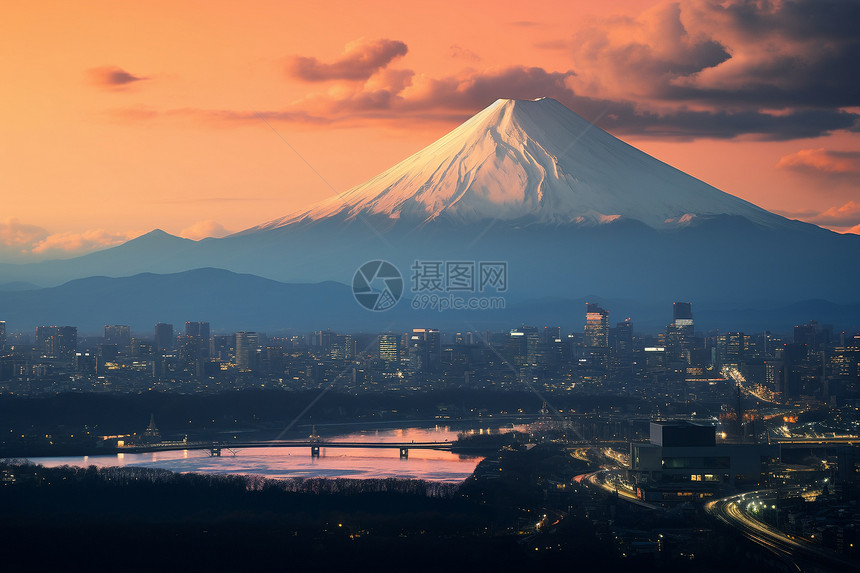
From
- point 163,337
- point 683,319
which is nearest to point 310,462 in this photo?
point 683,319

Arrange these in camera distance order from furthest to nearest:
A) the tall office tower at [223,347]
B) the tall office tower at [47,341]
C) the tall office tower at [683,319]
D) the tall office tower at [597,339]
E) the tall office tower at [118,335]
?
the tall office tower at [118,335] < the tall office tower at [223,347] < the tall office tower at [47,341] < the tall office tower at [683,319] < the tall office tower at [597,339]

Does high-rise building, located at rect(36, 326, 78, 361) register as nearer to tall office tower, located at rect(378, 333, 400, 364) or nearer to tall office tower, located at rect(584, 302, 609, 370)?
tall office tower, located at rect(378, 333, 400, 364)

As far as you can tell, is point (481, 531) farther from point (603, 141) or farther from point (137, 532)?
point (603, 141)

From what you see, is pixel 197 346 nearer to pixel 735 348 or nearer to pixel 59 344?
pixel 59 344

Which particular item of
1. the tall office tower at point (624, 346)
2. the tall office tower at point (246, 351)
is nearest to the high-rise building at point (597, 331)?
the tall office tower at point (624, 346)

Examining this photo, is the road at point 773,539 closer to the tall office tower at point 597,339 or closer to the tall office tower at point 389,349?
the tall office tower at point 597,339

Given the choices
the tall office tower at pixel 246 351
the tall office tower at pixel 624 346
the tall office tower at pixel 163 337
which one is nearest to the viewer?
the tall office tower at pixel 624 346
